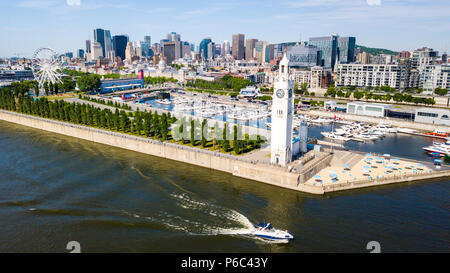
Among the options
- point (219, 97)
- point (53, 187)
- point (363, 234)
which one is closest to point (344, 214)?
point (363, 234)

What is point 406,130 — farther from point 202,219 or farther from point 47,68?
point 47,68

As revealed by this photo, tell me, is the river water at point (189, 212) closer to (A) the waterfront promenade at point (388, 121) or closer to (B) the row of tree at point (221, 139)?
(B) the row of tree at point (221, 139)

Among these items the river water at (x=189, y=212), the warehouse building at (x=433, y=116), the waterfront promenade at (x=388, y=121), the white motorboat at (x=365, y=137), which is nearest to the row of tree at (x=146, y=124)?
the river water at (x=189, y=212)

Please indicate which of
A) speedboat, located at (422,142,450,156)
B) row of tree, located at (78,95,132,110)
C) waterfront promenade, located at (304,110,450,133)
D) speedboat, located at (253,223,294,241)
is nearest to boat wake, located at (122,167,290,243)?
speedboat, located at (253,223,294,241)

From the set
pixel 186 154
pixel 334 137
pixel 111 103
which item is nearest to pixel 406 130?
pixel 334 137
